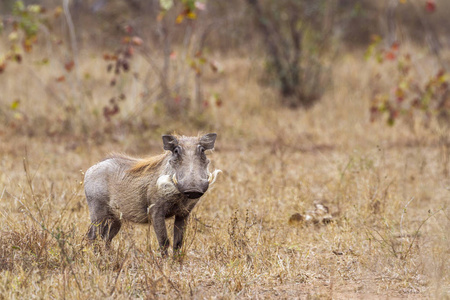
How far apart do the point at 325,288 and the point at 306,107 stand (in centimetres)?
807

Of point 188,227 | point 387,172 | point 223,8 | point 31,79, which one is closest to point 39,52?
point 31,79

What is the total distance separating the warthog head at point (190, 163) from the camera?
12.2 feet

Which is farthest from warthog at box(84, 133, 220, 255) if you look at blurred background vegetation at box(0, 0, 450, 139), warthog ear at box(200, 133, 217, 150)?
blurred background vegetation at box(0, 0, 450, 139)

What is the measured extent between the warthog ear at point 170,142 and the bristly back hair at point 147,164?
0.24 meters

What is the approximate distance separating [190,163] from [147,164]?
0.66m

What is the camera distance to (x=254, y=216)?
178 inches

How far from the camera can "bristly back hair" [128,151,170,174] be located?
4.30m

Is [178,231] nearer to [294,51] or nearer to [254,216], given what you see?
[254,216]

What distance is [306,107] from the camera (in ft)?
38.4

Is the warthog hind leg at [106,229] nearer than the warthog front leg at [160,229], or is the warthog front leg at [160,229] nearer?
the warthog front leg at [160,229]

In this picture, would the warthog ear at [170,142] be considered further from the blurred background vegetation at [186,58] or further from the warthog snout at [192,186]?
the blurred background vegetation at [186,58]

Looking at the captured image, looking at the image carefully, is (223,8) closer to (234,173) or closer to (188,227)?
(234,173)

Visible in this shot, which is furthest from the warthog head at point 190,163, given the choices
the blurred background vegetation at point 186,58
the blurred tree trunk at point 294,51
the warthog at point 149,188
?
the blurred tree trunk at point 294,51

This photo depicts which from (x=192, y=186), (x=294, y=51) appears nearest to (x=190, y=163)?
(x=192, y=186)
